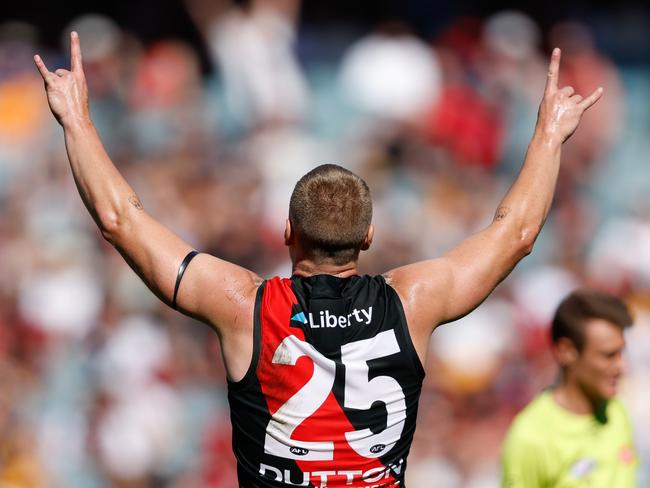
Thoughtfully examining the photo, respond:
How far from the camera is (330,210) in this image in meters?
4.03

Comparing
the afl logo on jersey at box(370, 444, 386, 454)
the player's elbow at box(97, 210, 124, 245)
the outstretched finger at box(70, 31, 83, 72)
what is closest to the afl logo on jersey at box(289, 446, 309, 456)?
the afl logo on jersey at box(370, 444, 386, 454)

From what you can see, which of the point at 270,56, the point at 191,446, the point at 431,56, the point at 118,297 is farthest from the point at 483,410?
the point at 270,56

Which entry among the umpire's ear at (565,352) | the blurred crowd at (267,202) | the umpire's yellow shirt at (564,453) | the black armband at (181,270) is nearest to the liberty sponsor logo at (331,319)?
the black armband at (181,270)

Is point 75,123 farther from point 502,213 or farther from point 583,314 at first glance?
point 583,314

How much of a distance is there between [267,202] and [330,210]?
26.3 feet

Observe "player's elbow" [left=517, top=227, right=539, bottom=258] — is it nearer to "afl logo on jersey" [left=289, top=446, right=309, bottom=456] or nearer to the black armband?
"afl logo on jersey" [left=289, top=446, right=309, bottom=456]

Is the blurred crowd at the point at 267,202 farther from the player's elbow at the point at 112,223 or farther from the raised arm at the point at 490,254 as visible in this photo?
the player's elbow at the point at 112,223

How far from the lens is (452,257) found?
13.8 ft

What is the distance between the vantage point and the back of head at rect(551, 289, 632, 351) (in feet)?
19.4

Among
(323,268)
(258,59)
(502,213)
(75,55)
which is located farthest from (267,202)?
(323,268)

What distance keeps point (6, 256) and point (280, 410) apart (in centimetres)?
865

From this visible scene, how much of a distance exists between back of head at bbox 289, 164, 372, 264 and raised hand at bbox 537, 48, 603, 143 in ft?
3.14

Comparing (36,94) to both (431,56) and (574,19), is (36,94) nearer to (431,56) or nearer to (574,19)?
(431,56)

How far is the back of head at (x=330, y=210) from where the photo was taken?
13.2ft
